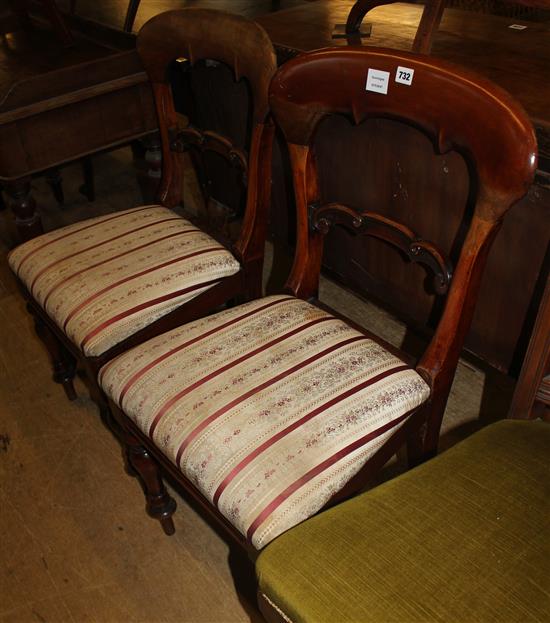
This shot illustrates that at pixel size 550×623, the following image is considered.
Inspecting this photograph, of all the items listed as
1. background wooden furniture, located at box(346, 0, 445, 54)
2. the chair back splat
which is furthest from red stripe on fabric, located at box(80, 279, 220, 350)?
background wooden furniture, located at box(346, 0, 445, 54)

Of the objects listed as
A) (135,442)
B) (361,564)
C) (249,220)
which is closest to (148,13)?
(249,220)

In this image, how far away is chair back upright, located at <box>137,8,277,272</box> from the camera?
107cm

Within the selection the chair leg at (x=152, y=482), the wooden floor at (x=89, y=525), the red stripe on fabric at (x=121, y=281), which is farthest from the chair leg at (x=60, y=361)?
the chair leg at (x=152, y=482)

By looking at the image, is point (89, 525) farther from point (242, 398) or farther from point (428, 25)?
point (428, 25)

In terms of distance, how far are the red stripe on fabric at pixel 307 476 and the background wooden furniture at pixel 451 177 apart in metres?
0.44

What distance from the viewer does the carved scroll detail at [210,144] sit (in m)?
1.22

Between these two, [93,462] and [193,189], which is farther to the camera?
[193,189]

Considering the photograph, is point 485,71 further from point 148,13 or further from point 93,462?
point 148,13

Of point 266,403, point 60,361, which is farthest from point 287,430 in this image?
point 60,361

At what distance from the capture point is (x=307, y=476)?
2.67ft

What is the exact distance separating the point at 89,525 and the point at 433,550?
84 centimetres

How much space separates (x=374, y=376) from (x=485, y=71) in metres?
0.58

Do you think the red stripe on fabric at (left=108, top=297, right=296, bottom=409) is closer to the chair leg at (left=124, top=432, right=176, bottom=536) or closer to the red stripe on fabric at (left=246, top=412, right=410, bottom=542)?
the chair leg at (left=124, top=432, right=176, bottom=536)

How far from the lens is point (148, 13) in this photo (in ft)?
6.51
